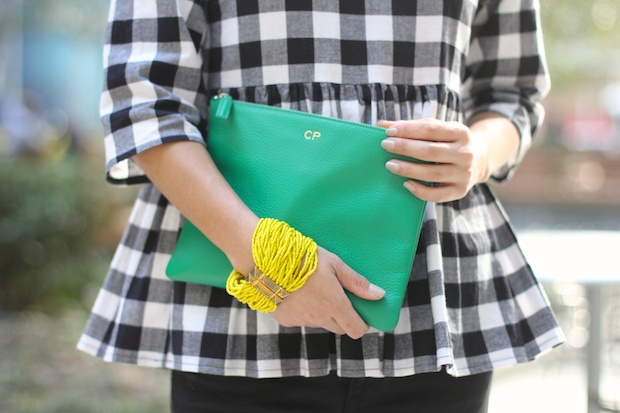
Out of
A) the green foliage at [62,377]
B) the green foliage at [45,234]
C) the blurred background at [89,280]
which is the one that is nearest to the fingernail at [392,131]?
the blurred background at [89,280]

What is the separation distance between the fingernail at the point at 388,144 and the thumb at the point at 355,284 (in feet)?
0.54

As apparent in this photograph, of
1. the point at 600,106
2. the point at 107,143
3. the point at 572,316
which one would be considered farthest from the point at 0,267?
the point at 600,106

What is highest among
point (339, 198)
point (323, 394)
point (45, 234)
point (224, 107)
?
point (224, 107)

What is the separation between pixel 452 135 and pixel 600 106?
22.1 metres

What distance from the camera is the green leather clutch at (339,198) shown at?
959 millimetres

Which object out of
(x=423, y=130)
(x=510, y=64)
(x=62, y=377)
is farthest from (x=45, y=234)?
(x=423, y=130)

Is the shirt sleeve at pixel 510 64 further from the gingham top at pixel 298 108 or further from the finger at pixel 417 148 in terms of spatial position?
the finger at pixel 417 148

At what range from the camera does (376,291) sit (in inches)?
36.8

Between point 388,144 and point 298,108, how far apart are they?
195 millimetres

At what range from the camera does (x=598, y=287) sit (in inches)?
104

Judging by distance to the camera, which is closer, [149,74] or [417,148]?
[417,148]

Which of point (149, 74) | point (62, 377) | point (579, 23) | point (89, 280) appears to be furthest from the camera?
point (579, 23)

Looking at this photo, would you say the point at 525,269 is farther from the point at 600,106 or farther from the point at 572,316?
the point at 600,106

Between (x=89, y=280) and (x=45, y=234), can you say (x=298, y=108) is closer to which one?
(x=45, y=234)
